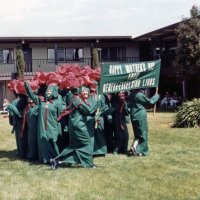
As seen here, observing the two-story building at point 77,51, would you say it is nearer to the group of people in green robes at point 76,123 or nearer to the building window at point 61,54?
the building window at point 61,54

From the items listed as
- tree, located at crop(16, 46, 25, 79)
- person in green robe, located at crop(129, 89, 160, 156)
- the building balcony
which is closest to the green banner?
person in green robe, located at crop(129, 89, 160, 156)

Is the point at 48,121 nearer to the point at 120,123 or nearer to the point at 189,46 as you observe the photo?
the point at 120,123

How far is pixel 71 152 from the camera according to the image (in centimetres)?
1124

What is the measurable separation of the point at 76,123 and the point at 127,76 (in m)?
1.79

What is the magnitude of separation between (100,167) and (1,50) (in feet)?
98.5

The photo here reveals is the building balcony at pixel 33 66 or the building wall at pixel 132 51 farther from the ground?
the building wall at pixel 132 51

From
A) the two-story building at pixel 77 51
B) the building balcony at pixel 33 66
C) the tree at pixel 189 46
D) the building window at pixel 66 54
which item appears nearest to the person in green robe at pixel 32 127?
the tree at pixel 189 46

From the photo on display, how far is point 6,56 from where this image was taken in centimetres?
3978

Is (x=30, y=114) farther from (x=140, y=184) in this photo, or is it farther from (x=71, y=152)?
(x=140, y=184)

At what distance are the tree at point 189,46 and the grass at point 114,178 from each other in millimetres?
15674

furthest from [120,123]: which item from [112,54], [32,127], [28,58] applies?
[112,54]

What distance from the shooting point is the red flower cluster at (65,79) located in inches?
446

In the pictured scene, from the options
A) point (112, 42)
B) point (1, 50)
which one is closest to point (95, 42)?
point (112, 42)

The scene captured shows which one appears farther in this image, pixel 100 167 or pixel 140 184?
pixel 100 167
